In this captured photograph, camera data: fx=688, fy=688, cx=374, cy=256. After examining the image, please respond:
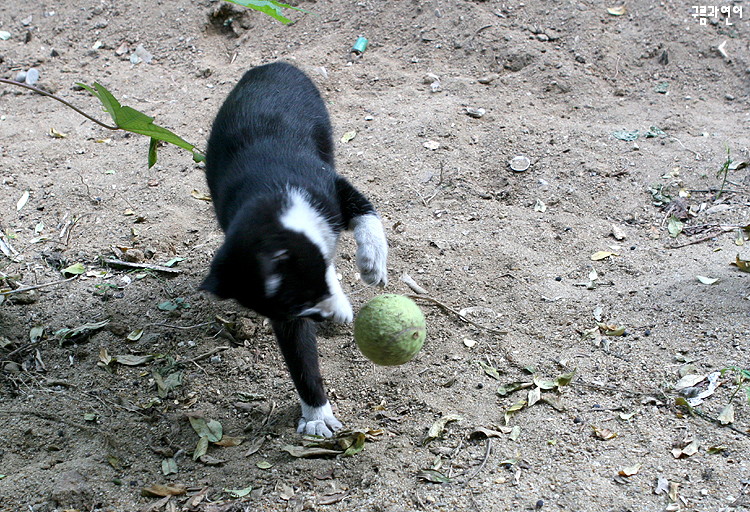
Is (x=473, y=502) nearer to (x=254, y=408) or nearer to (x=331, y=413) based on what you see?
(x=331, y=413)

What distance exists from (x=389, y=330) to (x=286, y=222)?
2.19 feet

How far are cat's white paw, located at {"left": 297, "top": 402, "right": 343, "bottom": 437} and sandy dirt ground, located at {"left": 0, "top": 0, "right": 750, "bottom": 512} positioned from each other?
0.24 feet

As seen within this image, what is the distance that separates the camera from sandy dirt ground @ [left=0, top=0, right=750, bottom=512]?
2953 mm

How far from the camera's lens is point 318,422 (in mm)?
3283

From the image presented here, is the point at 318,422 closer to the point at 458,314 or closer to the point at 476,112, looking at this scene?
the point at 458,314

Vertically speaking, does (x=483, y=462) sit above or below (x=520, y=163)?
above

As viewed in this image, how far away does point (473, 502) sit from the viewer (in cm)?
273

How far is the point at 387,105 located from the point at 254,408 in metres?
3.40

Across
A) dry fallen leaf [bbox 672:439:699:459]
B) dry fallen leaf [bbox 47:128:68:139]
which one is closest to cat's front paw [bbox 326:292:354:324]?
dry fallen leaf [bbox 672:439:699:459]

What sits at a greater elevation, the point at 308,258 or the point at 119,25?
the point at 308,258

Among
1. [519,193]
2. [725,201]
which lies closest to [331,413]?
[519,193]

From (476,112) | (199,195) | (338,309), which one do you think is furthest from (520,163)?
(338,309)

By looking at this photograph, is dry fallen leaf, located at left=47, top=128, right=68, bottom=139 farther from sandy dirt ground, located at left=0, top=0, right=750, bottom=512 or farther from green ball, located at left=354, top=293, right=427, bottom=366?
green ball, located at left=354, top=293, right=427, bottom=366

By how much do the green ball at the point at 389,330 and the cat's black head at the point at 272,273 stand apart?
252 millimetres
